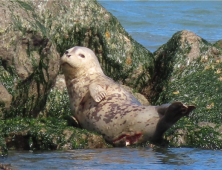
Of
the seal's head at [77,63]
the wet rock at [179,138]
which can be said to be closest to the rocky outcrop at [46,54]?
the seal's head at [77,63]

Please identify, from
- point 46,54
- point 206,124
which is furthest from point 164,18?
point 206,124

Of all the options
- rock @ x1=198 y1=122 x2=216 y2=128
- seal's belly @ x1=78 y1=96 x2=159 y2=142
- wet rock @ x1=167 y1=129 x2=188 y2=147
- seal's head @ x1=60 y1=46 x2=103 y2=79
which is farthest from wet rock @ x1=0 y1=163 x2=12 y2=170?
rock @ x1=198 y1=122 x2=216 y2=128

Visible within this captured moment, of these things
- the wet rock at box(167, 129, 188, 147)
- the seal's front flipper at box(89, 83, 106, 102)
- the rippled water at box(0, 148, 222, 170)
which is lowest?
the rippled water at box(0, 148, 222, 170)

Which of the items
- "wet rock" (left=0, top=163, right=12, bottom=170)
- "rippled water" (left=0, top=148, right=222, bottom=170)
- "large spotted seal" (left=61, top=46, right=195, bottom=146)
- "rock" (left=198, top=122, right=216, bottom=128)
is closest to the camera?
"wet rock" (left=0, top=163, right=12, bottom=170)

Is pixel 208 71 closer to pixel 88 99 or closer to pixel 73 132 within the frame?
pixel 88 99

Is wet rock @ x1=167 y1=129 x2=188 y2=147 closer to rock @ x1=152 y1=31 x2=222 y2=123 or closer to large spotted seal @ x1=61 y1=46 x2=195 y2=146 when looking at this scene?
large spotted seal @ x1=61 y1=46 x2=195 y2=146

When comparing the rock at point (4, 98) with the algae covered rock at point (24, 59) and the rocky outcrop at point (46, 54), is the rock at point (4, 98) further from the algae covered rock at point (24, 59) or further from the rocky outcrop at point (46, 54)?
the algae covered rock at point (24, 59)

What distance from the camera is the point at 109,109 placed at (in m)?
7.09

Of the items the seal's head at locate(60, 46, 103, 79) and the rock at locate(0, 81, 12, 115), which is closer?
the rock at locate(0, 81, 12, 115)

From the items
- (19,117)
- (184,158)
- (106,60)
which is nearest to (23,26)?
(19,117)

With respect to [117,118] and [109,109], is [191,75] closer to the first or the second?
[109,109]

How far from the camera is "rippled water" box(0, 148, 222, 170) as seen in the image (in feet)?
16.5

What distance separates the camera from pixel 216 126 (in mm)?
7172

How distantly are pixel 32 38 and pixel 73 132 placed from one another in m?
1.72
